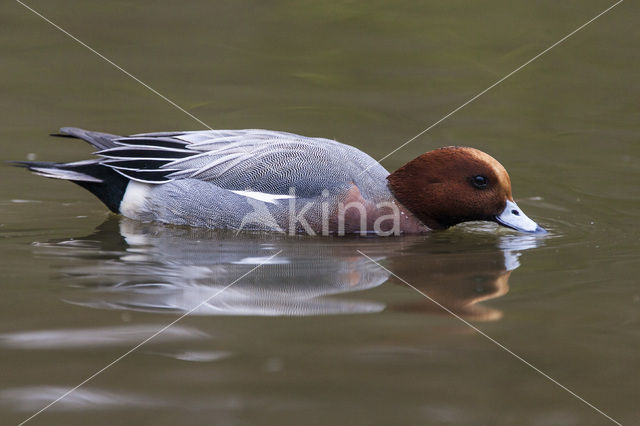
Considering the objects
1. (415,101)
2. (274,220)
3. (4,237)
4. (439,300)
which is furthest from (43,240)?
(415,101)

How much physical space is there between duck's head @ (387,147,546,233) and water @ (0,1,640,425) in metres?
0.21

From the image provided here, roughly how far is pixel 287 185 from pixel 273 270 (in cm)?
117

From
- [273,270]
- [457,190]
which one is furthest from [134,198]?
[457,190]

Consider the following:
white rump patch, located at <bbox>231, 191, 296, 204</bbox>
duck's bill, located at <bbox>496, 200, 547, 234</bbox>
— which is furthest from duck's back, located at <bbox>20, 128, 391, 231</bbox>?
duck's bill, located at <bbox>496, 200, 547, 234</bbox>

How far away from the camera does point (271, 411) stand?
367cm

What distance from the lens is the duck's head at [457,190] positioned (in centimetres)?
668

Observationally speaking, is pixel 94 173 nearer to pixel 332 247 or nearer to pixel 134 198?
pixel 134 198

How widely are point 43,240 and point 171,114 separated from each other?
3173 mm

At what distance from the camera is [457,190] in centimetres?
679

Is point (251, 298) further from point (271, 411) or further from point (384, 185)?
point (384, 185)

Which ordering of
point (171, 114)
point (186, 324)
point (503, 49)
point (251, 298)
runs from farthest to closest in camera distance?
1. point (503, 49)
2. point (171, 114)
3. point (251, 298)
4. point (186, 324)

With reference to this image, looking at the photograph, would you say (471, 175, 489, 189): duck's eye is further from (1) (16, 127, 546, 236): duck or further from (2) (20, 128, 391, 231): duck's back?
(2) (20, 128, 391, 231): duck's back

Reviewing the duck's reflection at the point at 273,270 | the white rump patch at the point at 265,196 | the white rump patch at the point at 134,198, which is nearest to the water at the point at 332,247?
the duck's reflection at the point at 273,270

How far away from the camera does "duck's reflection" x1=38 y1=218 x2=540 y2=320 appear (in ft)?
16.1
